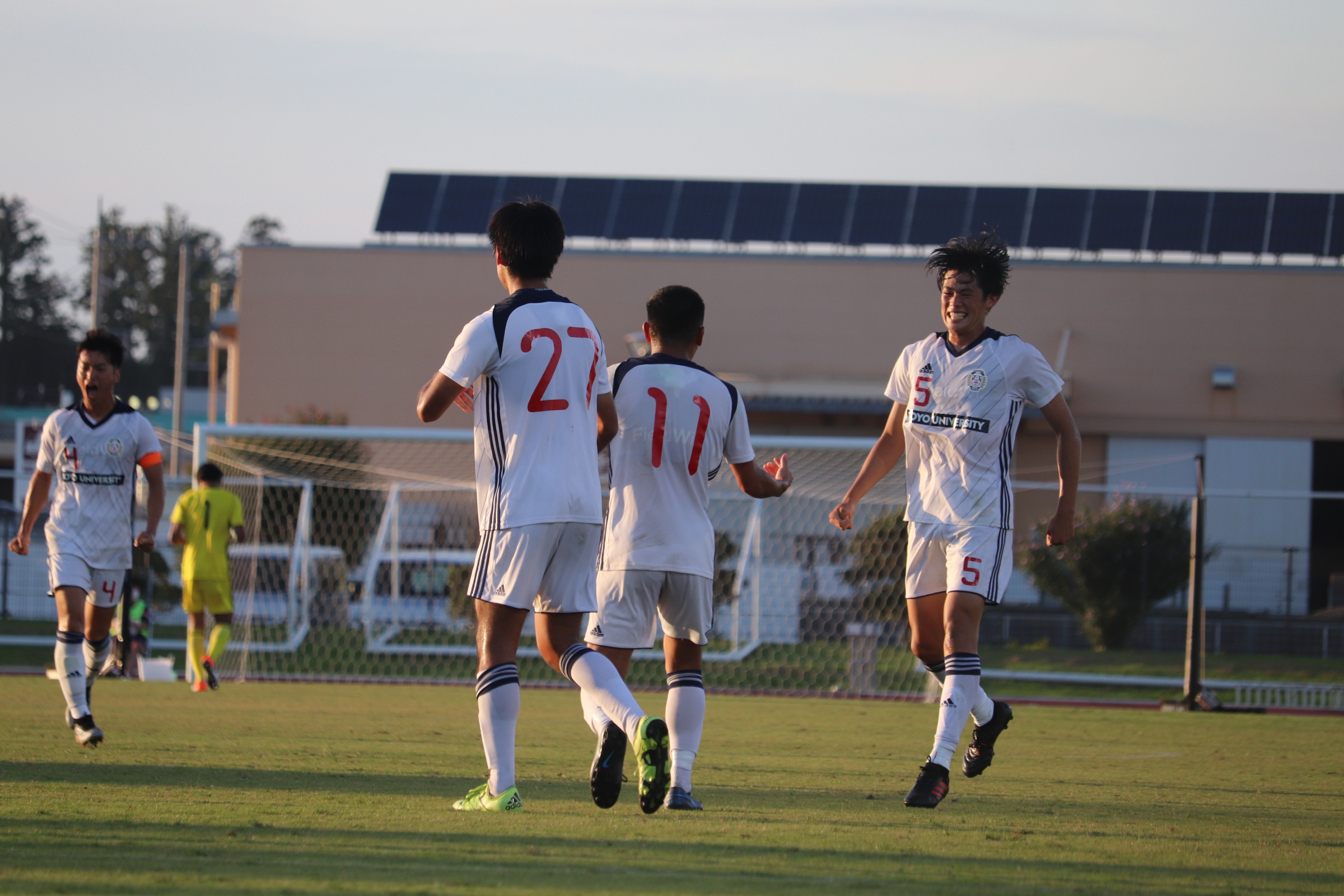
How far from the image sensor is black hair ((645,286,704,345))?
204 inches

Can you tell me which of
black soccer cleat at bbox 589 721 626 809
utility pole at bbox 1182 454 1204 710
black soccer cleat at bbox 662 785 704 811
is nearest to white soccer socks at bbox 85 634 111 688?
black soccer cleat at bbox 662 785 704 811

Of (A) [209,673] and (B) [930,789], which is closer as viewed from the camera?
(B) [930,789]

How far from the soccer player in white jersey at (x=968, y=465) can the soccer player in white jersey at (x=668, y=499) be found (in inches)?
38.2

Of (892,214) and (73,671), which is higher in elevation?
(892,214)

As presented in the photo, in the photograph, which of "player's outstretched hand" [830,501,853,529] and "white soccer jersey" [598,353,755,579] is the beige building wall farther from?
"white soccer jersey" [598,353,755,579]

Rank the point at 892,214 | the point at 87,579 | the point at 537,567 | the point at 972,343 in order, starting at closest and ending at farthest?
the point at 537,567 → the point at 972,343 → the point at 87,579 → the point at 892,214

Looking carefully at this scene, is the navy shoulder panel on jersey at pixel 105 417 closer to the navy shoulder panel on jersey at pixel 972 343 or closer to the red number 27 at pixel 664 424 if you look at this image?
the red number 27 at pixel 664 424

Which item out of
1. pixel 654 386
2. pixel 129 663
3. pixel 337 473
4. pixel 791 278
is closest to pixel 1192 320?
pixel 791 278

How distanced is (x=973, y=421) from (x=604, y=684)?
1978 mm

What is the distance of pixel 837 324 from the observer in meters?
32.2

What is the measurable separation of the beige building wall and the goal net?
12.0 metres

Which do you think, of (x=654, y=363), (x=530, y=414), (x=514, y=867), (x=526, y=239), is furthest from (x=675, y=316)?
(x=514, y=867)

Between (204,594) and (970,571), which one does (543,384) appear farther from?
(204,594)

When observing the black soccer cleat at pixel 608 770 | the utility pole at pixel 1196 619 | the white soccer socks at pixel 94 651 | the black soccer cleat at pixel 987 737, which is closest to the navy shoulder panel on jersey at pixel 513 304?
the black soccer cleat at pixel 608 770
